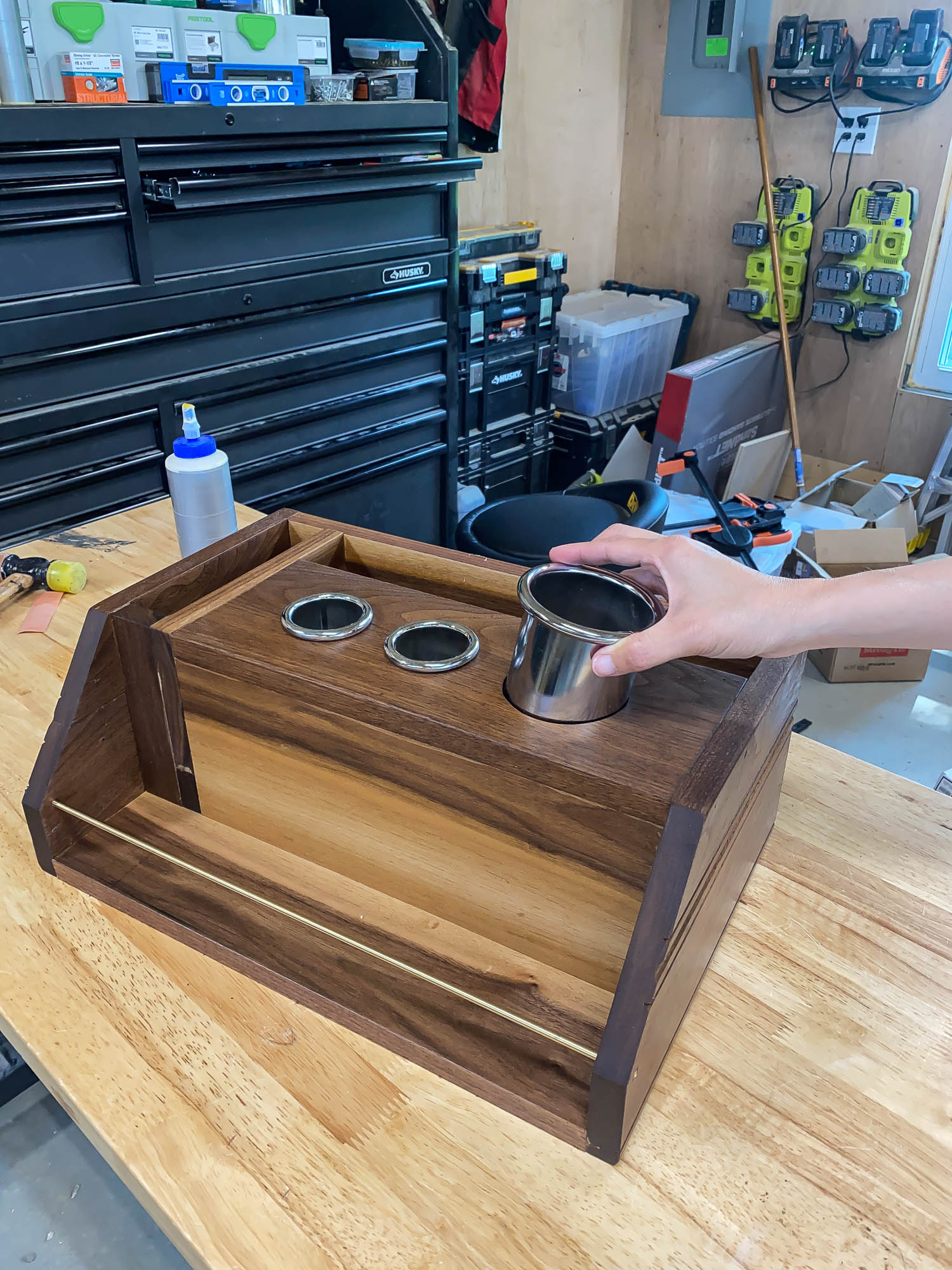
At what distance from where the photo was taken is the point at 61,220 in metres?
1.63

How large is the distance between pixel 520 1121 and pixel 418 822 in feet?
0.78

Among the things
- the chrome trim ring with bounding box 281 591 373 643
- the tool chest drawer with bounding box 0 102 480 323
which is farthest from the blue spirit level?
the chrome trim ring with bounding box 281 591 373 643

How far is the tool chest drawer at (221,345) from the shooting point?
171 cm

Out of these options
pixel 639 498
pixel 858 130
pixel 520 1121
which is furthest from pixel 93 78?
pixel 858 130

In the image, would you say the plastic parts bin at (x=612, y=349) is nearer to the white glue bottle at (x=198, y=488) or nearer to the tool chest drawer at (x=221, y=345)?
the tool chest drawer at (x=221, y=345)

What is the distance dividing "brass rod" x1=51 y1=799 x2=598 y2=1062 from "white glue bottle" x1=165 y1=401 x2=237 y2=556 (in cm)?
52

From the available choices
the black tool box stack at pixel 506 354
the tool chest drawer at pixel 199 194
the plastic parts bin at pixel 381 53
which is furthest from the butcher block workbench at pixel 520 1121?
the black tool box stack at pixel 506 354

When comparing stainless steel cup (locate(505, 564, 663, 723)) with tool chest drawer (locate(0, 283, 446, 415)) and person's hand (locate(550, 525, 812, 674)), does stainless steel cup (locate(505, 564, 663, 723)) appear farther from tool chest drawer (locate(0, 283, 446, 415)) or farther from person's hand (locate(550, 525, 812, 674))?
tool chest drawer (locate(0, 283, 446, 415))

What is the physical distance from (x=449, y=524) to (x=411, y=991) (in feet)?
7.15

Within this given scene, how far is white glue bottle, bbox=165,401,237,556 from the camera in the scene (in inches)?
49.2

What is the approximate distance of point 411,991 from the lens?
0.73 metres

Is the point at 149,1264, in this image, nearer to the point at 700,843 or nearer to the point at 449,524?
the point at 700,843

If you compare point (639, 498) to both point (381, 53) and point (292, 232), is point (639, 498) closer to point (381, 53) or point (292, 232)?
point (292, 232)

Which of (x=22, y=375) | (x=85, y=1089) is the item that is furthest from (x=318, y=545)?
(x=22, y=375)
